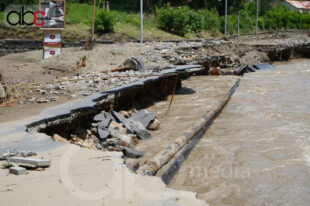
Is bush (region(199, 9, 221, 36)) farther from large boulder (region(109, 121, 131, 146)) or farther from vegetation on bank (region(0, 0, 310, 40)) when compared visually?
large boulder (region(109, 121, 131, 146))

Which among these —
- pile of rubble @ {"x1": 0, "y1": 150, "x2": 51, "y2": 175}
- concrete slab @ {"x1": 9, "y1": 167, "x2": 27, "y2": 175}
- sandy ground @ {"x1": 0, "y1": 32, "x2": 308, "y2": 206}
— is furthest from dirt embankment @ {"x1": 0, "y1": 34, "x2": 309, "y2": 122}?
concrete slab @ {"x1": 9, "y1": 167, "x2": 27, "y2": 175}

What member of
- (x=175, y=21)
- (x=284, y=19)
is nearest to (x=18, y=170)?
(x=175, y=21)

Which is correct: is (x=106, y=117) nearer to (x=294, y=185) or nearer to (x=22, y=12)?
(x=294, y=185)

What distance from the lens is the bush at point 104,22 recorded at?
85.4 ft

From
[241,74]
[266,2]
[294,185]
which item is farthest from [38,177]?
[266,2]

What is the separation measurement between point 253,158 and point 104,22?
21.2 meters

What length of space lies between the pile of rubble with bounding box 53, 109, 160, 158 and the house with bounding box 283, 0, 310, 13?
71.3m

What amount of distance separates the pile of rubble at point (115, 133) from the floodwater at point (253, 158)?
3.57ft

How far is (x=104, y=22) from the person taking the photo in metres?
26.3

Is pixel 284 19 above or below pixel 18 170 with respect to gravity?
above

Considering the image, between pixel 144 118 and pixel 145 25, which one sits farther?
pixel 145 25

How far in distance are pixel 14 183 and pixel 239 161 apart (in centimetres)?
369

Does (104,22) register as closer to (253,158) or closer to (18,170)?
(253,158)

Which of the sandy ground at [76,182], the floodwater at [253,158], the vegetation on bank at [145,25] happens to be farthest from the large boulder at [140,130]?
the vegetation on bank at [145,25]
